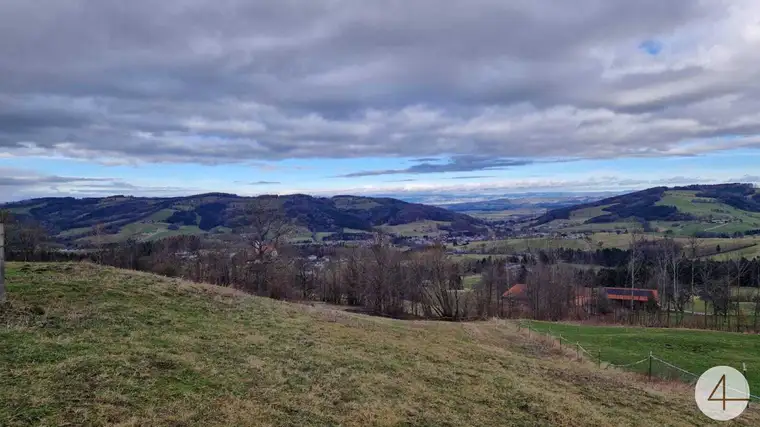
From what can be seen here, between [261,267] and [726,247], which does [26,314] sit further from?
[726,247]

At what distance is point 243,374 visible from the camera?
11180 millimetres

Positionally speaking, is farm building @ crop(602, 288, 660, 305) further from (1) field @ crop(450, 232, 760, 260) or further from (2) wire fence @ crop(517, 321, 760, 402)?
(2) wire fence @ crop(517, 321, 760, 402)

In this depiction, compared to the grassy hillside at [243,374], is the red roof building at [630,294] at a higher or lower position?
lower

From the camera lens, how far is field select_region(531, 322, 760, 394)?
2300cm

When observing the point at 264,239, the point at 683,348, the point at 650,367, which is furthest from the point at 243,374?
the point at 264,239

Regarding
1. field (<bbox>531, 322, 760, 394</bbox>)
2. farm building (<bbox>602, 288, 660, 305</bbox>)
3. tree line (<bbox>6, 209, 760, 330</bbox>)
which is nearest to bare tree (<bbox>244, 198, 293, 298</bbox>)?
tree line (<bbox>6, 209, 760, 330</bbox>)

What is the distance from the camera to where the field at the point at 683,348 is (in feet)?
75.5

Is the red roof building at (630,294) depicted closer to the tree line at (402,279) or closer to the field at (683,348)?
the tree line at (402,279)

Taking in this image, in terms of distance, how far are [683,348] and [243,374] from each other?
27.0m

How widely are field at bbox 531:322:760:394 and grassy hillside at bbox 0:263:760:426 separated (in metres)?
6.38

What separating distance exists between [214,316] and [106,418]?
33.9 feet

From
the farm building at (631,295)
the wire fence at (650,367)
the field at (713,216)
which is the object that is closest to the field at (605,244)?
the field at (713,216)

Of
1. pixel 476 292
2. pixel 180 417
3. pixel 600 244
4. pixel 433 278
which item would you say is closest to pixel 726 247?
pixel 600 244

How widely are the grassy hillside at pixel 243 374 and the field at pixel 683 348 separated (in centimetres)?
638
